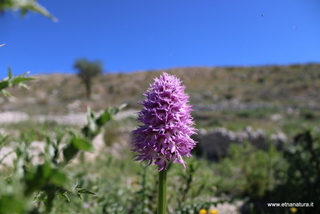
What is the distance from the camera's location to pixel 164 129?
1483 mm

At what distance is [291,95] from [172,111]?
3122 centimetres

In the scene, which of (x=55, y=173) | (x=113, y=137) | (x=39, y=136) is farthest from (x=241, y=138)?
(x=55, y=173)

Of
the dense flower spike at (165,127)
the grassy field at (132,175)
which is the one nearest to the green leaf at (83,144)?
the grassy field at (132,175)

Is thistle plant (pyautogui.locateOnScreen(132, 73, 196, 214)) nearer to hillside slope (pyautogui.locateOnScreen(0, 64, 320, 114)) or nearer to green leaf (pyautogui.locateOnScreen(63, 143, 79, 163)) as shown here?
green leaf (pyautogui.locateOnScreen(63, 143, 79, 163))

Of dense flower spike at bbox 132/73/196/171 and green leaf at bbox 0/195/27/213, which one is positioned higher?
dense flower spike at bbox 132/73/196/171

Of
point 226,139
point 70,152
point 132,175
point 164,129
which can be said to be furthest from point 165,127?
point 226,139

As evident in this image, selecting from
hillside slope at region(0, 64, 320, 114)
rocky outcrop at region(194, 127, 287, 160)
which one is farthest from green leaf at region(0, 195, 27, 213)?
hillside slope at region(0, 64, 320, 114)

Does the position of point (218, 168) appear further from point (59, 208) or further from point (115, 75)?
point (115, 75)

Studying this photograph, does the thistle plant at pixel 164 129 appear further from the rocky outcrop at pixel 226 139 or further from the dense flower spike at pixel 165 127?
the rocky outcrop at pixel 226 139

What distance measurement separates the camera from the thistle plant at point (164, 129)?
1496mm

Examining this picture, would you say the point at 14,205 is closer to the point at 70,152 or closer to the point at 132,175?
the point at 70,152

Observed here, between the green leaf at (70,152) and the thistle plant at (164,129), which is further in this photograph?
the thistle plant at (164,129)

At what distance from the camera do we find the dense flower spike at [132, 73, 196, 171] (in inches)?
59.1

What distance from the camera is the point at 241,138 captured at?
10.4 metres
